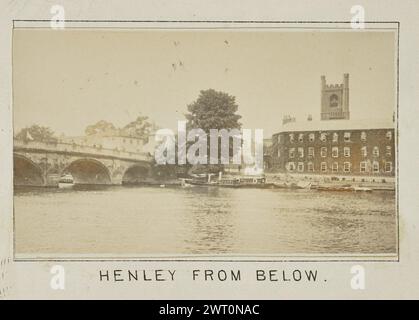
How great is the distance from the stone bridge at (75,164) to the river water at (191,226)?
0.16m

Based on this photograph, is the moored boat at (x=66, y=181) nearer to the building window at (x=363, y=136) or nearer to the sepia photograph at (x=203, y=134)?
the sepia photograph at (x=203, y=134)

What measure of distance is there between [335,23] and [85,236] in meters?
2.91

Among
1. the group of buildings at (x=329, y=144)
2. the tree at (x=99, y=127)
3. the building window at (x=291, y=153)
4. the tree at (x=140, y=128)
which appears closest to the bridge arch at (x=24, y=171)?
the group of buildings at (x=329, y=144)

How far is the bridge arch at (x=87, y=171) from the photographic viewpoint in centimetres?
549

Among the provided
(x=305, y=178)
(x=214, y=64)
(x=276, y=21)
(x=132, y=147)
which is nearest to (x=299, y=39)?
(x=276, y=21)

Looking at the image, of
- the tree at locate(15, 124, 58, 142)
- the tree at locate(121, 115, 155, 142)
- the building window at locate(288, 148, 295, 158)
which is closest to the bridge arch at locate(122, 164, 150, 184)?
the tree at locate(121, 115, 155, 142)

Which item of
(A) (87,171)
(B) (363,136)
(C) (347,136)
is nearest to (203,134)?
(A) (87,171)

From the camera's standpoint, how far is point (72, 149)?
542 cm

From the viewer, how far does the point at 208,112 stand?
523 cm

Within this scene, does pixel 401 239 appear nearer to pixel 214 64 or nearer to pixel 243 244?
pixel 243 244

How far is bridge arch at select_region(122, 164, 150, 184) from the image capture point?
5.49m

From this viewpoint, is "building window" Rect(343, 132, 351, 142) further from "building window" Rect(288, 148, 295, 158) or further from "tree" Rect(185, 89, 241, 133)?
"tree" Rect(185, 89, 241, 133)

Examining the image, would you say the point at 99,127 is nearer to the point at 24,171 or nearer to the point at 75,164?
the point at 75,164

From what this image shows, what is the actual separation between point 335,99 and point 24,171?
2.85 metres
